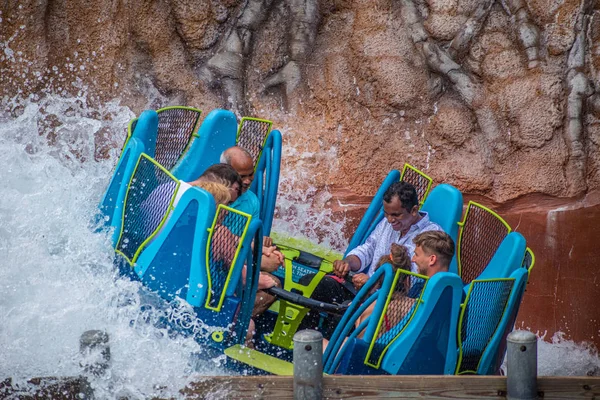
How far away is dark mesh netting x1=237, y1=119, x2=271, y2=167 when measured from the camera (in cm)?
484

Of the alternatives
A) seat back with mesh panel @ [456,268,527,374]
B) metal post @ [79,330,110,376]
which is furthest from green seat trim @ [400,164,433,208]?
metal post @ [79,330,110,376]

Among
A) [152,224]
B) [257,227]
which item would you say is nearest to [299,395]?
[257,227]

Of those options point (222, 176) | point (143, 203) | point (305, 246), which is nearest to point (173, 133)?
point (222, 176)

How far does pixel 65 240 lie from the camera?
151 inches

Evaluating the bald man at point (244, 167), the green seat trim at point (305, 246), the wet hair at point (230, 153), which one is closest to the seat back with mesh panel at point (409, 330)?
the bald man at point (244, 167)

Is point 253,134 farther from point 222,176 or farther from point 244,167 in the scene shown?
point 222,176

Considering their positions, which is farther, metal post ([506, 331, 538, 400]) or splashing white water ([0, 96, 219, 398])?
splashing white water ([0, 96, 219, 398])

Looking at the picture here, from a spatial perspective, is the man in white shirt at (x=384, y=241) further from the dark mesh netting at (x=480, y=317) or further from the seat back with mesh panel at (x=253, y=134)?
the seat back with mesh panel at (x=253, y=134)

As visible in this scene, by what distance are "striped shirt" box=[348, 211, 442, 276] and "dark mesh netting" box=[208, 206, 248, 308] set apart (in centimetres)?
117

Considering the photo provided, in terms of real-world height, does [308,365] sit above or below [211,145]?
below

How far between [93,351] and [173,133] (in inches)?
68.6

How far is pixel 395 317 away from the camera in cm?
346

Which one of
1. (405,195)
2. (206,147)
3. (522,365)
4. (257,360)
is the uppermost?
(206,147)

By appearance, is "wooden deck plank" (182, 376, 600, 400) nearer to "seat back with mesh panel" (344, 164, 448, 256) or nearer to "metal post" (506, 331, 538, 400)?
"metal post" (506, 331, 538, 400)
